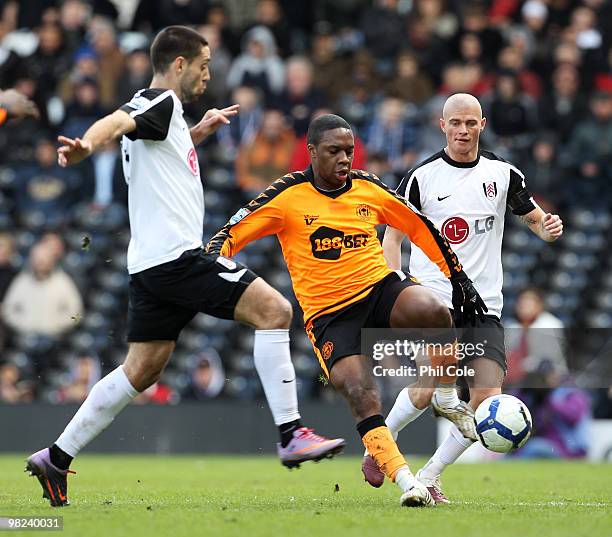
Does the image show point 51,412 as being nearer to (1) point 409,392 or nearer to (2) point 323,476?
(2) point 323,476

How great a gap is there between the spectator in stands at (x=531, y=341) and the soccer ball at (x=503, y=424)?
6.44m

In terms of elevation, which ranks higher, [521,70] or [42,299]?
[521,70]

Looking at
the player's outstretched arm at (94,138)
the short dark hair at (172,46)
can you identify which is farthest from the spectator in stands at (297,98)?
the player's outstretched arm at (94,138)

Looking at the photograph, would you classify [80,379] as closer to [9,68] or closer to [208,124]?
[9,68]

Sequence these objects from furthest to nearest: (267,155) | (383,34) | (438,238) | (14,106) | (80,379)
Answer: (383,34) < (267,155) < (80,379) < (438,238) < (14,106)

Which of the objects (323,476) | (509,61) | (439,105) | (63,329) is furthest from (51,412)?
(509,61)

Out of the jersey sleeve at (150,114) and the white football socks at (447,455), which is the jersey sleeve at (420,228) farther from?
the jersey sleeve at (150,114)

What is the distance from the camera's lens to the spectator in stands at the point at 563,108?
18.5 metres

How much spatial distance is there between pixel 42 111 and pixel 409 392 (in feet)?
33.8

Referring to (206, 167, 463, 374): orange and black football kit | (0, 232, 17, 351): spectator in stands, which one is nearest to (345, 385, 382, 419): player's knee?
(206, 167, 463, 374): orange and black football kit

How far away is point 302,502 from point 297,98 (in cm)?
1036

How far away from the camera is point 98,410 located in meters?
7.89

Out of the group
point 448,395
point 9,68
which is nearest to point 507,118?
point 9,68

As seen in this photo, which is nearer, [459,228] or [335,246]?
[335,246]
